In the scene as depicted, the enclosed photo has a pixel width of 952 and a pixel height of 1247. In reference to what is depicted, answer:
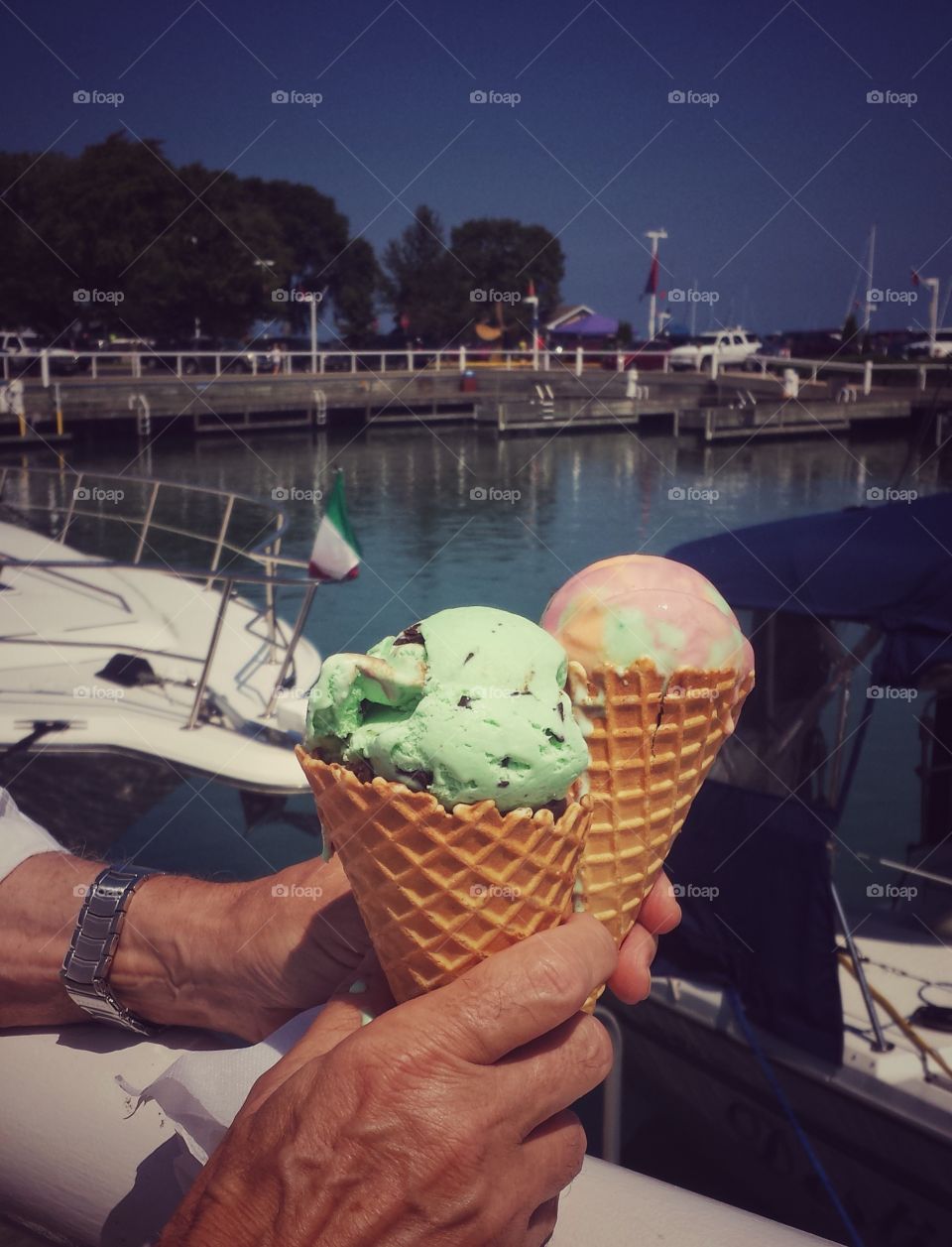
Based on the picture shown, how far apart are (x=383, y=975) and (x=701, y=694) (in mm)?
547

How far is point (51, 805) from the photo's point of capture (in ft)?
18.8

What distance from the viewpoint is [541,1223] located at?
1.11m

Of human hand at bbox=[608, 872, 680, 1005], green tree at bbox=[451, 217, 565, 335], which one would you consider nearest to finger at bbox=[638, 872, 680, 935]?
human hand at bbox=[608, 872, 680, 1005]

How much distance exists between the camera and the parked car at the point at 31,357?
27875 millimetres

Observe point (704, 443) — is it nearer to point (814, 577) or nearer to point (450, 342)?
point (450, 342)

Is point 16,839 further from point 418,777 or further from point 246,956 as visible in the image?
point 418,777

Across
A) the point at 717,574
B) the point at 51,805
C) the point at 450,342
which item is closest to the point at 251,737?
the point at 51,805

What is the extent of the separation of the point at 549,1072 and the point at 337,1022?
269mm

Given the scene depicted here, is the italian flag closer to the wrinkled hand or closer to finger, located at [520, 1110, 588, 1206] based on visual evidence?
the wrinkled hand

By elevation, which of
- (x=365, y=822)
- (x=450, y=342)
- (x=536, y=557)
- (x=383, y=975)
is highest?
(x=450, y=342)

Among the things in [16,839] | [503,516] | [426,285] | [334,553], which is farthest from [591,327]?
[16,839]

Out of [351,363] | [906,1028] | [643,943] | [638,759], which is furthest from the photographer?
[351,363]

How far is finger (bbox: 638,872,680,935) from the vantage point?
150cm

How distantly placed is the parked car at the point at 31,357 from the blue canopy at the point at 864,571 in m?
25.0
